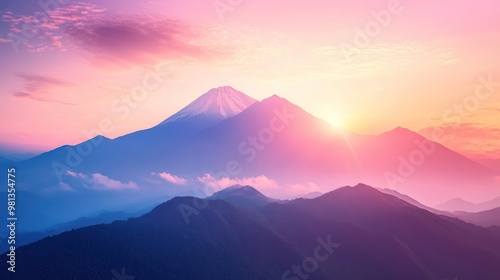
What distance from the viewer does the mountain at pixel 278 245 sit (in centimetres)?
8369

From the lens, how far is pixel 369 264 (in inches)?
4375

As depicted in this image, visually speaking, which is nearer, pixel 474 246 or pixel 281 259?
pixel 281 259

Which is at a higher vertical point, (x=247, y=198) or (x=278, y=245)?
(x=247, y=198)

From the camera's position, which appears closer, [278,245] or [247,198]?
[278,245]

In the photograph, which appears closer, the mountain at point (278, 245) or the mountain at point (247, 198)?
the mountain at point (278, 245)

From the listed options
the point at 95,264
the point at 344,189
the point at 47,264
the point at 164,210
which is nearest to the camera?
the point at 47,264

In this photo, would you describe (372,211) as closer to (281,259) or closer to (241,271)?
(281,259)

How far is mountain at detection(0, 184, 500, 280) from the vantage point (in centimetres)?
8369

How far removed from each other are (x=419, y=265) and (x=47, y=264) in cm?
9794

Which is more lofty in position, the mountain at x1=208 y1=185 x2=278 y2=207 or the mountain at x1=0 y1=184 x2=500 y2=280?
the mountain at x1=208 y1=185 x2=278 y2=207

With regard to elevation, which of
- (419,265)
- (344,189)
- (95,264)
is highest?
(344,189)

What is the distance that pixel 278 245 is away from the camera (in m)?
110

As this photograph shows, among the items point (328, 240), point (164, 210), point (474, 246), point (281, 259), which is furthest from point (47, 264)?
point (474, 246)

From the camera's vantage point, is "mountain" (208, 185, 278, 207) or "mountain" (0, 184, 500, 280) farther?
"mountain" (208, 185, 278, 207)
